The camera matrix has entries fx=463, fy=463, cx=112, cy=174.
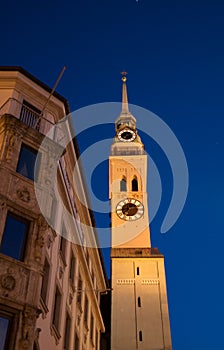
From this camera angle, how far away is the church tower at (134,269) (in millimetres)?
50406

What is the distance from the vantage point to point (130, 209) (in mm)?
66875

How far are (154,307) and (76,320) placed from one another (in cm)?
2404

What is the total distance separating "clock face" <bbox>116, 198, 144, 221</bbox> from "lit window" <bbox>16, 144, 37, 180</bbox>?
4451cm

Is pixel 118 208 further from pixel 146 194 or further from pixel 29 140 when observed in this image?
pixel 29 140

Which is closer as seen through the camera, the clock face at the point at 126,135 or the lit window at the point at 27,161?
the lit window at the point at 27,161

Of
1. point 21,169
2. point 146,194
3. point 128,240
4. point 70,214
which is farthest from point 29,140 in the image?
point 146,194

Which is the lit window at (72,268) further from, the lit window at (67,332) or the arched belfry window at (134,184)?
the arched belfry window at (134,184)

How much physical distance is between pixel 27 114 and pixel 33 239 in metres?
7.34

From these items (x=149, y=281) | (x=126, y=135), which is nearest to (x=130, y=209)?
(x=149, y=281)

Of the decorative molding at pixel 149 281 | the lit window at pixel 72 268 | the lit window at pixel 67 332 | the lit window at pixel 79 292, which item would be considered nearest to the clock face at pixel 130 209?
the decorative molding at pixel 149 281

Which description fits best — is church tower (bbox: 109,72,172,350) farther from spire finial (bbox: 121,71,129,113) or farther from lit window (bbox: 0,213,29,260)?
lit window (bbox: 0,213,29,260)

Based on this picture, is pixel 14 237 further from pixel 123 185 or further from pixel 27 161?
pixel 123 185

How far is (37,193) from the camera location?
69.3 feet

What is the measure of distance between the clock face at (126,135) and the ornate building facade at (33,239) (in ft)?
152
